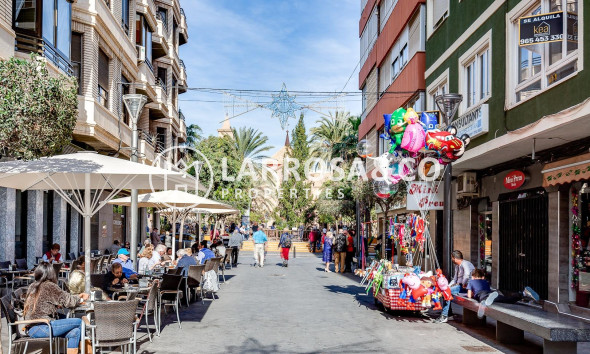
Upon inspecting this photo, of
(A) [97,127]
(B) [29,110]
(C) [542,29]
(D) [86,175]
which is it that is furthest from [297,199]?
(B) [29,110]

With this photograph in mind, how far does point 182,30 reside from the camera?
4291 cm

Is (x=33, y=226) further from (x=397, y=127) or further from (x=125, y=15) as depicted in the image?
(x=397, y=127)

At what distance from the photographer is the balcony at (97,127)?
59.8 feet

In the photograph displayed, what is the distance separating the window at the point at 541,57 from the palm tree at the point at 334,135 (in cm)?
2922

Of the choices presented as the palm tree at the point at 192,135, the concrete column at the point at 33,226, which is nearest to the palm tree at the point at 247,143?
the palm tree at the point at 192,135

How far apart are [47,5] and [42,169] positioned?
9437mm

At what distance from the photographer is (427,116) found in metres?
13.0

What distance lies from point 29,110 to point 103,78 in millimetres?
15505

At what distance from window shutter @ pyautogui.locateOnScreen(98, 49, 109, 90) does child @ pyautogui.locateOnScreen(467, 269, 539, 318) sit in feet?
51.9

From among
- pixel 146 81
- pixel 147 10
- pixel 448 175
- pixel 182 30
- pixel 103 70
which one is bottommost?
pixel 448 175

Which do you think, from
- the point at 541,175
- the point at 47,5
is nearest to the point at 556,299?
the point at 541,175

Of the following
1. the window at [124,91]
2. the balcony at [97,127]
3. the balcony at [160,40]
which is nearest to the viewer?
the balcony at [97,127]

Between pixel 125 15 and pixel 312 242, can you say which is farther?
pixel 312 242

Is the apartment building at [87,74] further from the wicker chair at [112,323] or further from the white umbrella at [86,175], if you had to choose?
the wicker chair at [112,323]
